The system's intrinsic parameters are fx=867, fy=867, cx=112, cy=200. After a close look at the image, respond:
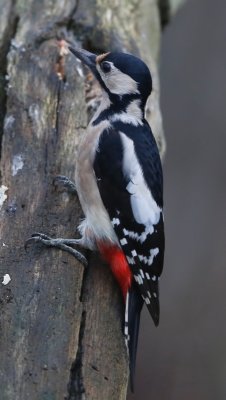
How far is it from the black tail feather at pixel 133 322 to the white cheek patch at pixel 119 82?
881 mm

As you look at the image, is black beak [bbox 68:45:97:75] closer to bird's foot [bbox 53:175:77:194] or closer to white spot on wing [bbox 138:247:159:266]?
bird's foot [bbox 53:175:77:194]

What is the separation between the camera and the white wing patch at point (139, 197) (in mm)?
3404

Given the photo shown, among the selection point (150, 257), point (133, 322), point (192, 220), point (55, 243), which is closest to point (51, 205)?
point (55, 243)

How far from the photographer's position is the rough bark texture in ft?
9.18

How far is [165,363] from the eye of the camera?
5430 mm

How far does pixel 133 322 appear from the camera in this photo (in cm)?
316

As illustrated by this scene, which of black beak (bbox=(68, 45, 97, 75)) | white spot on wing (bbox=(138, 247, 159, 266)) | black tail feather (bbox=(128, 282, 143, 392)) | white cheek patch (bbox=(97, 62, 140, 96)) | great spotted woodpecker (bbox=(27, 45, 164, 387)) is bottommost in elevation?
black tail feather (bbox=(128, 282, 143, 392))

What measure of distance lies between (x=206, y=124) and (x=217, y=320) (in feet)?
5.35

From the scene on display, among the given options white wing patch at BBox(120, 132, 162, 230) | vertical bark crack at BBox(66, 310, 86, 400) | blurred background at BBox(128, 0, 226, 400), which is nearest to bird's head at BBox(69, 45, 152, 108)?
white wing patch at BBox(120, 132, 162, 230)

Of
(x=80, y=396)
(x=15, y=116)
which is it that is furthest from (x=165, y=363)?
(x=80, y=396)

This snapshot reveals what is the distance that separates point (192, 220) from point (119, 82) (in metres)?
2.55

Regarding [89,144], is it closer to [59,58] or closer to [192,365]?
[59,58]

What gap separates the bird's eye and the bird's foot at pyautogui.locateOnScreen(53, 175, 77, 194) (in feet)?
1.75

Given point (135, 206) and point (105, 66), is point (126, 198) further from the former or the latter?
point (105, 66)
